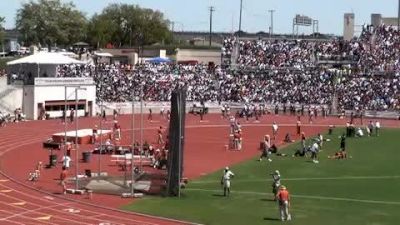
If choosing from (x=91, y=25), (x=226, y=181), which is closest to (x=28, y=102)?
(x=226, y=181)

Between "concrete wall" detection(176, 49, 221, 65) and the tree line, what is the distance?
55.0 ft

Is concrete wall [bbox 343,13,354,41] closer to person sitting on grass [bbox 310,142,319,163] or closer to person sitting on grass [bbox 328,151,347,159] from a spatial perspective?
person sitting on grass [bbox 328,151,347,159]

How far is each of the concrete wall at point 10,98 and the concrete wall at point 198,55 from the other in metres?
55.3

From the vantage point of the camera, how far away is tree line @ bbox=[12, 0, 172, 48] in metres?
118

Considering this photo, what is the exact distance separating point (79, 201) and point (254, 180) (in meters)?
8.45

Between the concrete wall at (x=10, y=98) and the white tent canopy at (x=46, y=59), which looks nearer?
the concrete wall at (x=10, y=98)

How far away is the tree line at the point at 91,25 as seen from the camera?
118 m

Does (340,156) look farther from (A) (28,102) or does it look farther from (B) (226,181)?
(A) (28,102)

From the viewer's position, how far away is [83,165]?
39406 mm

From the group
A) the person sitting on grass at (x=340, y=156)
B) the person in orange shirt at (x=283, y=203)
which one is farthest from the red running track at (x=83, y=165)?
the person sitting on grass at (x=340, y=156)

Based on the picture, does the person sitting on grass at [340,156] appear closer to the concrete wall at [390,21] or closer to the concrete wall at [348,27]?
the concrete wall at [390,21]

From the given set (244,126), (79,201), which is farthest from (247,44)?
(79,201)

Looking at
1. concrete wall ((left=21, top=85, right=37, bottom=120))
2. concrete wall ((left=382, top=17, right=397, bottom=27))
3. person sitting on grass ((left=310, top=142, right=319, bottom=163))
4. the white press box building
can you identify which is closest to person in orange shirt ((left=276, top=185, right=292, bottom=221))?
person sitting on grass ((left=310, top=142, right=319, bottom=163))

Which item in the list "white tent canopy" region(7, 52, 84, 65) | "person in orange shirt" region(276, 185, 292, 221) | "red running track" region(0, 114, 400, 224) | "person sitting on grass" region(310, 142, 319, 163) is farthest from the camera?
"white tent canopy" region(7, 52, 84, 65)
